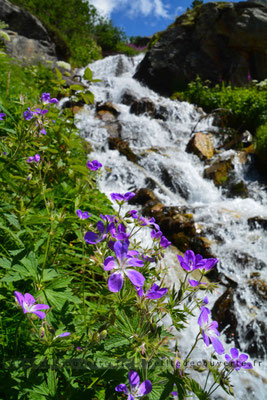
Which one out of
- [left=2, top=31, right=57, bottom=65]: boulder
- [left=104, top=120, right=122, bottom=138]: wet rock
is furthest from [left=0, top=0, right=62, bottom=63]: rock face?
[left=104, top=120, right=122, bottom=138]: wet rock

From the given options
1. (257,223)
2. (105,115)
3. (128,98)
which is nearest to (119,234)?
(257,223)

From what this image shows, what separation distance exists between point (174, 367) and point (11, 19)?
14600 mm

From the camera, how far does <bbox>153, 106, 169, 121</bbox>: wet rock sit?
1034cm

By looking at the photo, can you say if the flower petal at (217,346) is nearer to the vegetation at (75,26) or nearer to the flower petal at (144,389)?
the flower petal at (144,389)

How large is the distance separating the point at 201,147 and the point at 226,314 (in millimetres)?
5631

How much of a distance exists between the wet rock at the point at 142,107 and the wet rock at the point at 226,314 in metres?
8.12

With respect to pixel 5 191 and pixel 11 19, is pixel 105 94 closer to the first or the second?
pixel 11 19

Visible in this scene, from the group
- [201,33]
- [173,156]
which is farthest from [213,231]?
[201,33]

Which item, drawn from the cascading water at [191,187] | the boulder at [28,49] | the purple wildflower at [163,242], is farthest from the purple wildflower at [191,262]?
the boulder at [28,49]

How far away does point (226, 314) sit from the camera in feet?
11.0

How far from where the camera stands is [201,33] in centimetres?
1327

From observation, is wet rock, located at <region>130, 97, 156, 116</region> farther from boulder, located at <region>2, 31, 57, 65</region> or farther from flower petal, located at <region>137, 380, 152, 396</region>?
flower petal, located at <region>137, 380, 152, 396</region>

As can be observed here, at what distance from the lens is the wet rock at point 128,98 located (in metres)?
11.1

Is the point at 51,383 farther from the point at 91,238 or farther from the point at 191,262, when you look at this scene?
the point at 191,262
